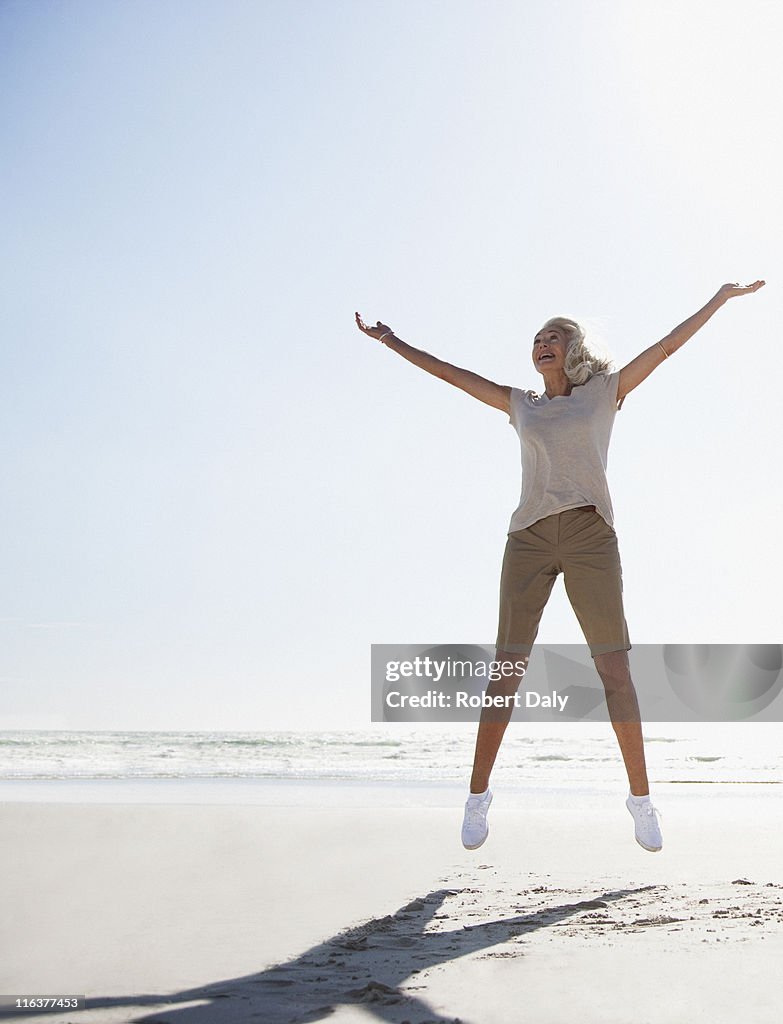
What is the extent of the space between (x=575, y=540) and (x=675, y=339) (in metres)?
0.83

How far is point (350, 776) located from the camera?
40.5 feet

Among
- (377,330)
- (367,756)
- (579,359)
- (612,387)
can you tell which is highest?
(377,330)

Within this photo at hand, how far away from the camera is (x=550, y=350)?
3.54 meters

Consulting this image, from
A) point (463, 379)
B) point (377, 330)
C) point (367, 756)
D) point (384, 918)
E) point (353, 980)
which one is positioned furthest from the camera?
Result: point (367, 756)

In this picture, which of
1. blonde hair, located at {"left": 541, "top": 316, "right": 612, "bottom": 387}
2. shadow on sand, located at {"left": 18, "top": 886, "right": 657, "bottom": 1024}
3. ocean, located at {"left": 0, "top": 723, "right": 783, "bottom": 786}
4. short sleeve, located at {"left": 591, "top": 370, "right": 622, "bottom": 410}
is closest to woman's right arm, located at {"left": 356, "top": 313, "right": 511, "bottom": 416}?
blonde hair, located at {"left": 541, "top": 316, "right": 612, "bottom": 387}

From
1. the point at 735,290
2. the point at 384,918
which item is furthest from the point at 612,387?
the point at 384,918

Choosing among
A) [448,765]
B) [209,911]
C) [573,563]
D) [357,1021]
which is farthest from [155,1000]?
[448,765]

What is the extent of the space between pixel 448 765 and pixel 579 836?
10.1m

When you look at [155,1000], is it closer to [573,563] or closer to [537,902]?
[537,902]

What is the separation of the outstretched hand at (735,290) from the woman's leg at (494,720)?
1526mm

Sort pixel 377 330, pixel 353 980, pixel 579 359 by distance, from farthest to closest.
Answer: pixel 377 330, pixel 579 359, pixel 353 980

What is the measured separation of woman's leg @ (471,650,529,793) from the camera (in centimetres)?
336

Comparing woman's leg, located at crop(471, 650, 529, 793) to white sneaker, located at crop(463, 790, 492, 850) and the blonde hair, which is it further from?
the blonde hair

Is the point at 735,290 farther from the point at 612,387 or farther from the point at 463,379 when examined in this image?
the point at 463,379
